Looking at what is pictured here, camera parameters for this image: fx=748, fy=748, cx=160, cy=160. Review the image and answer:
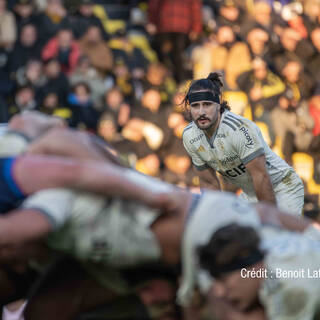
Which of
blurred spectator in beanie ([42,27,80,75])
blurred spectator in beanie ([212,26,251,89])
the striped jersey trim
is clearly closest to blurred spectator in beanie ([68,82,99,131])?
blurred spectator in beanie ([42,27,80,75])

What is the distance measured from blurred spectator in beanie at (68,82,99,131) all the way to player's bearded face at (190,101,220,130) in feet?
10.3

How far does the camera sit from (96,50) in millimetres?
9641

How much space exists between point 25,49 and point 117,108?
4.36 feet

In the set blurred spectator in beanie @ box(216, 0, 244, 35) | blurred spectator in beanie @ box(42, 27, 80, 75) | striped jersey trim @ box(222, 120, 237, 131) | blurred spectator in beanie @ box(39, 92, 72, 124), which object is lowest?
blurred spectator in beanie @ box(39, 92, 72, 124)

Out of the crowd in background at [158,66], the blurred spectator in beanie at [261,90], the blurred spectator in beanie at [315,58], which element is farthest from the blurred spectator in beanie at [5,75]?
the blurred spectator in beanie at [315,58]

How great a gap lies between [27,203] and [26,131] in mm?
661

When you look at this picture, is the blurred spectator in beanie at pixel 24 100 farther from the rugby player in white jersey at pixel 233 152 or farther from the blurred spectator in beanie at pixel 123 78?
the rugby player in white jersey at pixel 233 152

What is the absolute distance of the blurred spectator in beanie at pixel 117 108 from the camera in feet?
30.4

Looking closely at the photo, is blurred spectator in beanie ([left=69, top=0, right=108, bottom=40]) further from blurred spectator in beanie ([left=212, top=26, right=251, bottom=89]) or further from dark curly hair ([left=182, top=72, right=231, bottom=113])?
dark curly hair ([left=182, top=72, right=231, bottom=113])

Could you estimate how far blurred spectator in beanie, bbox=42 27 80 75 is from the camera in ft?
29.9

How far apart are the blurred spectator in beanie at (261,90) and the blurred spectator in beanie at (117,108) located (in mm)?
1762

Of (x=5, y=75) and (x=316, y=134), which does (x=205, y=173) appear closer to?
(x=5, y=75)

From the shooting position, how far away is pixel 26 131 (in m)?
4.28

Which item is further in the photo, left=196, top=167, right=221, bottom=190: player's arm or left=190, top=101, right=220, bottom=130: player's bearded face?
left=196, top=167, right=221, bottom=190: player's arm
